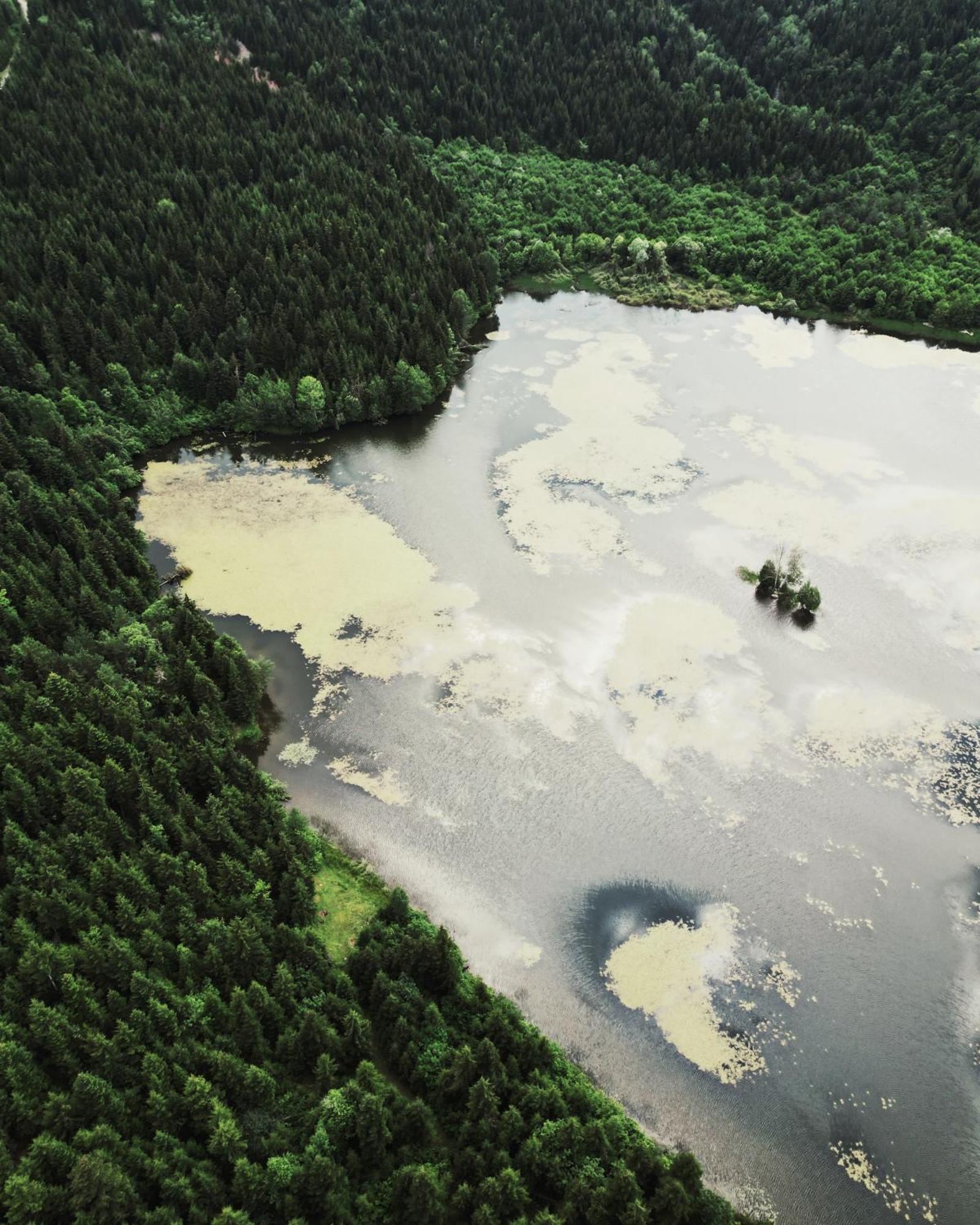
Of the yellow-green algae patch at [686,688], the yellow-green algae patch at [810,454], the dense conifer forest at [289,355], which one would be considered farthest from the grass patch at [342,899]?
the yellow-green algae patch at [810,454]

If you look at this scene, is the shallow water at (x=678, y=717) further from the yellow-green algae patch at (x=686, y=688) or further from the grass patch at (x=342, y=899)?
the grass patch at (x=342, y=899)

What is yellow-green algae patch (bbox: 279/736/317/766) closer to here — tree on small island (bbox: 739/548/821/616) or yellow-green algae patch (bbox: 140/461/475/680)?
yellow-green algae patch (bbox: 140/461/475/680)

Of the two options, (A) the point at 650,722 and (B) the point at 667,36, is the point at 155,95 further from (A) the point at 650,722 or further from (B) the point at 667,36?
(A) the point at 650,722

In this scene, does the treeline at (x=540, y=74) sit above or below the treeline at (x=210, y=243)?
above

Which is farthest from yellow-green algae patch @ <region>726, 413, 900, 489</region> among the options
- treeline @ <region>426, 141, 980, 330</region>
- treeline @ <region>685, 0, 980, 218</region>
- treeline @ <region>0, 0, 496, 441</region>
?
treeline @ <region>685, 0, 980, 218</region>

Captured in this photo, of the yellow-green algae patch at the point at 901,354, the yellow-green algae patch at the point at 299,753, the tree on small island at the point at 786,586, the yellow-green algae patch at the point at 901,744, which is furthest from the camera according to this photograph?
the yellow-green algae patch at the point at 901,354

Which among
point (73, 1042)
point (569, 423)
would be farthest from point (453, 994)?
point (569, 423)

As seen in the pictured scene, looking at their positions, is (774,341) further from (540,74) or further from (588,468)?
(540,74)
